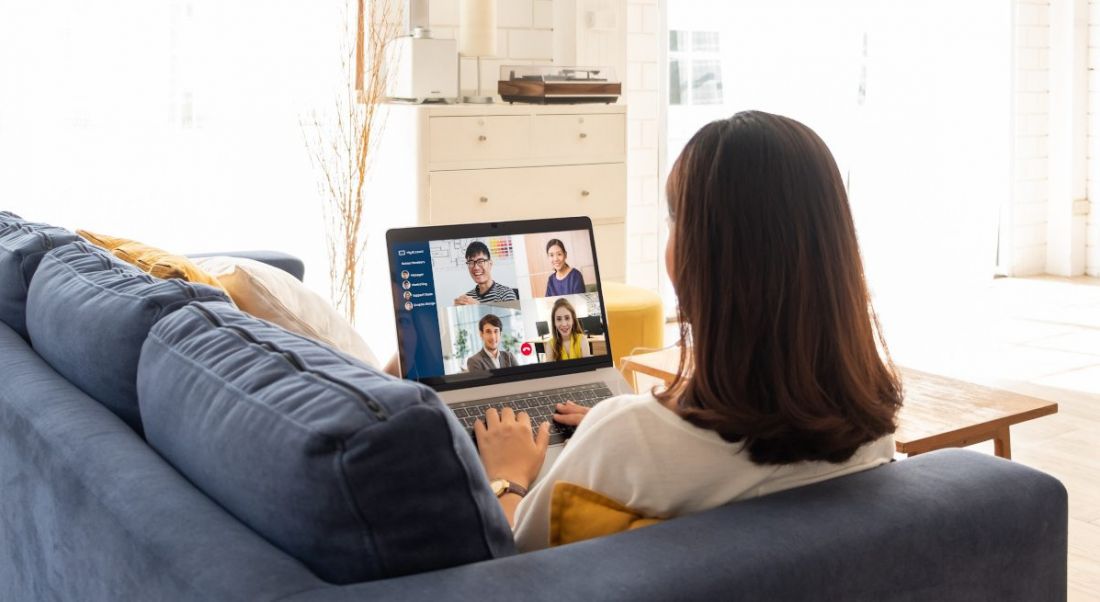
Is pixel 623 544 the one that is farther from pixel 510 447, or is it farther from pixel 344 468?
pixel 510 447

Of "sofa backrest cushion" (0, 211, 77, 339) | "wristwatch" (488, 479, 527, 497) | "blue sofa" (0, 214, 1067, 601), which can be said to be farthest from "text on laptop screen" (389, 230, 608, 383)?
"blue sofa" (0, 214, 1067, 601)

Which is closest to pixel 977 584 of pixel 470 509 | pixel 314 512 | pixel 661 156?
pixel 470 509

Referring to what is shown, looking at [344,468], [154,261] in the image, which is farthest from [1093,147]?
[344,468]

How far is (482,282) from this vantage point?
2.09 meters

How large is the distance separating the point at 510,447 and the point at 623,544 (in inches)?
26.4

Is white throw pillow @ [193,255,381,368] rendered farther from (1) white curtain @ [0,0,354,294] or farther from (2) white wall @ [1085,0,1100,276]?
(2) white wall @ [1085,0,1100,276]

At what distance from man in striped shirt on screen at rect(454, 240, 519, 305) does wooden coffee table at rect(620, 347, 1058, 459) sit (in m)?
0.45

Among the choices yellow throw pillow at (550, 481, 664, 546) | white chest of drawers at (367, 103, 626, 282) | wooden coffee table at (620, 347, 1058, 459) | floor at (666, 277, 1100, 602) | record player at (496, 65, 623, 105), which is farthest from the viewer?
record player at (496, 65, 623, 105)

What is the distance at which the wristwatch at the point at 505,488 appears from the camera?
1.57 m

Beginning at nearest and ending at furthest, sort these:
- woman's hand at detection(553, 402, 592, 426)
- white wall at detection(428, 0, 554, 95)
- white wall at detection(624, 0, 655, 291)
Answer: woman's hand at detection(553, 402, 592, 426) → white wall at detection(428, 0, 554, 95) → white wall at detection(624, 0, 655, 291)

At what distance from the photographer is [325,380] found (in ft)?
3.50

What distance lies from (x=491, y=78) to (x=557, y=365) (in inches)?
114

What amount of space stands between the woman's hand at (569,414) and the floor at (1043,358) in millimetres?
1420

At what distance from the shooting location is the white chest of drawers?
4.17 meters
